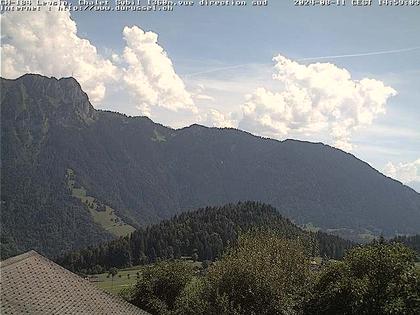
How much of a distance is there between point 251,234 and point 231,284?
8.36 meters

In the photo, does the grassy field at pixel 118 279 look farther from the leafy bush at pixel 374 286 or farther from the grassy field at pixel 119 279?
the leafy bush at pixel 374 286

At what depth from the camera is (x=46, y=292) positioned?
72.0 ft

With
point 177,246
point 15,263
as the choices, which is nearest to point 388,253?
point 15,263

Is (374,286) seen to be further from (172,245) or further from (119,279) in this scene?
(172,245)

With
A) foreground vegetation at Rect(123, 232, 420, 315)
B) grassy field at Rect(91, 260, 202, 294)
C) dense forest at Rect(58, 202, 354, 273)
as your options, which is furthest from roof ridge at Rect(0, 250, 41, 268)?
A: dense forest at Rect(58, 202, 354, 273)

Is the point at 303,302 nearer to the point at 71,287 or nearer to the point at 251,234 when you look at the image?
the point at 251,234

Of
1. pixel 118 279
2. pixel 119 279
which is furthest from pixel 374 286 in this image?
→ pixel 118 279

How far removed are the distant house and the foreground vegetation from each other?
8943mm

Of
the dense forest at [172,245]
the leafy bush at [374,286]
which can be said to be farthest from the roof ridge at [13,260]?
the dense forest at [172,245]

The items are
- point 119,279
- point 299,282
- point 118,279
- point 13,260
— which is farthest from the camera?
point 118,279

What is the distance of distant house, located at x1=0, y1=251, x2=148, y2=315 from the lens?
781 inches

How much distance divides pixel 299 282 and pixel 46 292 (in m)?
22.7

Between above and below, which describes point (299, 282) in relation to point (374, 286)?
below

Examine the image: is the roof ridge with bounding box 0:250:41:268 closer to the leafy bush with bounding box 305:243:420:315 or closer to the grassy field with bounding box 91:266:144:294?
the leafy bush with bounding box 305:243:420:315
